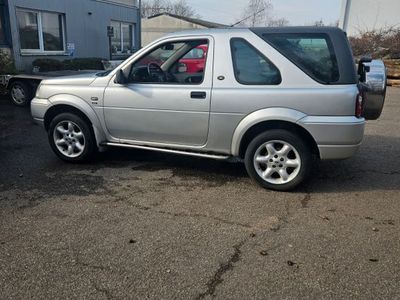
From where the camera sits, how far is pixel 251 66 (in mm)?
4820

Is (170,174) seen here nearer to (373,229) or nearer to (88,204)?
(88,204)

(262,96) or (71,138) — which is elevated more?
(262,96)

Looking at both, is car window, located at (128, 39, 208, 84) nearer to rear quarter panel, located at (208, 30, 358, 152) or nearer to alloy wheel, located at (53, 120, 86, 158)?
rear quarter panel, located at (208, 30, 358, 152)

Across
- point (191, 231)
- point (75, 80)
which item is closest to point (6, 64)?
point (75, 80)

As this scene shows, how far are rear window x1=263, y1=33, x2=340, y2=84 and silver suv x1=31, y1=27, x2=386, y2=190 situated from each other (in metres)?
0.01

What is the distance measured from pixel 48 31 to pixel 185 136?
40.7 feet

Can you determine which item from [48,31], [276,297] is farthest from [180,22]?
[276,297]

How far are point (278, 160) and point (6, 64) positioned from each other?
408 inches

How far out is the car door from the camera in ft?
16.3

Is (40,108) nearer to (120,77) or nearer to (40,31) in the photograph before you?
(120,77)

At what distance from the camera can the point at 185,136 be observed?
16.9 feet

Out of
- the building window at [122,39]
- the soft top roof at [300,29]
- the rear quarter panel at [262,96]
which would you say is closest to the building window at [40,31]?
the building window at [122,39]

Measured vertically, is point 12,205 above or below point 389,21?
below

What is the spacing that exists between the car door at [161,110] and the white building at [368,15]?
25797mm
